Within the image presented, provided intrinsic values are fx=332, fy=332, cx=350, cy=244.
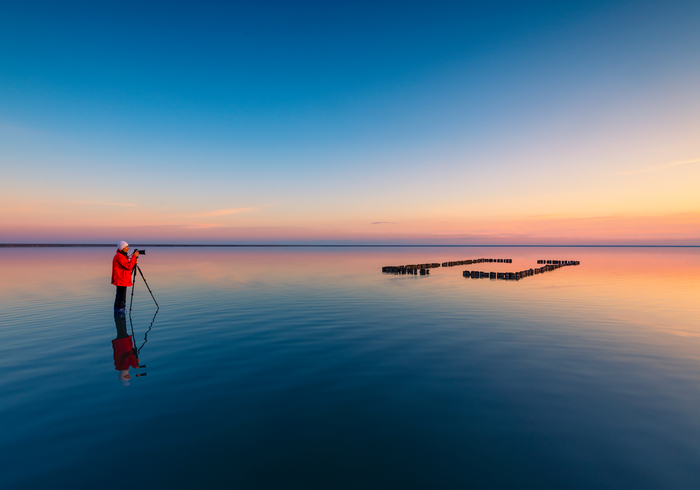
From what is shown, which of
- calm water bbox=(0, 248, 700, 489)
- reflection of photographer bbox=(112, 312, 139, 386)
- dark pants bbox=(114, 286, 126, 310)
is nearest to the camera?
calm water bbox=(0, 248, 700, 489)

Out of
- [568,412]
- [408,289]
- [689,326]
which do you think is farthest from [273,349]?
[689,326]

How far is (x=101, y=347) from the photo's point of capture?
13641 mm

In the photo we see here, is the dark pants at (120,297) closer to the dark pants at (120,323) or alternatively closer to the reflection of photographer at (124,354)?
the dark pants at (120,323)

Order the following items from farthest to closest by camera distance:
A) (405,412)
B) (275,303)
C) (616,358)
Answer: (275,303), (616,358), (405,412)

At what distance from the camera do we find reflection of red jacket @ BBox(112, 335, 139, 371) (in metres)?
11.6

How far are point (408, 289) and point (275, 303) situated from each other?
13329 millimetres

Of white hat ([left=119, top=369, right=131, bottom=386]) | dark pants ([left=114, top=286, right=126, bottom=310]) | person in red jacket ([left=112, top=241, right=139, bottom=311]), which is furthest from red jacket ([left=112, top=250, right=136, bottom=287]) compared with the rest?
white hat ([left=119, top=369, right=131, bottom=386])

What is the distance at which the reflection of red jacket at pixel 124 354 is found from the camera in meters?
11.6

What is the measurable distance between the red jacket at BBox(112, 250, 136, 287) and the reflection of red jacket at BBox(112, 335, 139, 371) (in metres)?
3.20

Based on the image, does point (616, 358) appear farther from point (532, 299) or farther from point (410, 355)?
point (532, 299)

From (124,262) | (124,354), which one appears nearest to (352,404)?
(124,354)

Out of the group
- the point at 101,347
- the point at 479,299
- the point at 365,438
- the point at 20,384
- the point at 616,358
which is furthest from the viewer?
the point at 479,299

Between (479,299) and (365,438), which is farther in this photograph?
(479,299)

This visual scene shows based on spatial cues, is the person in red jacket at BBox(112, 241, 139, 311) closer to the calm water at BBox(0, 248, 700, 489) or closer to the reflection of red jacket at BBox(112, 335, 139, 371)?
the calm water at BBox(0, 248, 700, 489)
